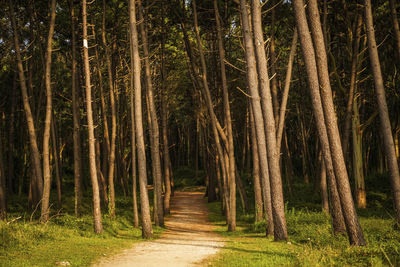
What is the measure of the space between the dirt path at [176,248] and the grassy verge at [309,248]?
50 cm

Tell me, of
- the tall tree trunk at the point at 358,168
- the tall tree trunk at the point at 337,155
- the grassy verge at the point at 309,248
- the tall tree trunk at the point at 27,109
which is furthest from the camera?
the tall tree trunk at the point at 358,168

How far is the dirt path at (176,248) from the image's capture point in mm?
8266

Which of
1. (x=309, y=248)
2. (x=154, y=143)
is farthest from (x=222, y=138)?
(x=309, y=248)

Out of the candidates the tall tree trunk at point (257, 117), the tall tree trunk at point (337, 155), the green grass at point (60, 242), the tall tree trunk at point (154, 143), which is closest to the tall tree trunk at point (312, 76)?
the tall tree trunk at point (337, 155)

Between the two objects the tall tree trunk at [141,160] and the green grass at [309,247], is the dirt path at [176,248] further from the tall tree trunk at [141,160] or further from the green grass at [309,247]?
the tall tree trunk at [141,160]

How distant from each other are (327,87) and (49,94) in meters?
9.83

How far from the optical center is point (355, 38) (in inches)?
700

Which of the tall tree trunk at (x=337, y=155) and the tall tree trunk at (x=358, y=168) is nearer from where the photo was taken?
the tall tree trunk at (x=337, y=155)

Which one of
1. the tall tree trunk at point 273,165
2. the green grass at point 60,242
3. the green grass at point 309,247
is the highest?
the tall tree trunk at point 273,165

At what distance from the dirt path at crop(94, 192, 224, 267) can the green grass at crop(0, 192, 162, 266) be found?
53 cm

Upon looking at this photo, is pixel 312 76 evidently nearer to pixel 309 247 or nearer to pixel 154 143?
pixel 309 247

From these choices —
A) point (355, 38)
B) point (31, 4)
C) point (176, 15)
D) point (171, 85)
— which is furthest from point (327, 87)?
point (171, 85)

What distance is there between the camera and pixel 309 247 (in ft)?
30.7

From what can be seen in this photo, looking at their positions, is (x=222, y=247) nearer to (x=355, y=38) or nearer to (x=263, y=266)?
(x=263, y=266)
